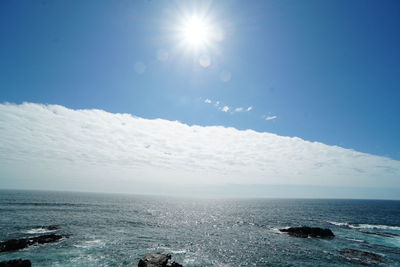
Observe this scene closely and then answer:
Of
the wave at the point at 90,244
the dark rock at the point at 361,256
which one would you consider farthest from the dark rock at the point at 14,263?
the dark rock at the point at 361,256

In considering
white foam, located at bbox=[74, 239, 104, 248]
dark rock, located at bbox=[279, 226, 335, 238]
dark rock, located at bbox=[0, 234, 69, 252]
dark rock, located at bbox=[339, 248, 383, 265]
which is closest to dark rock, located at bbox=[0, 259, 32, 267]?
dark rock, located at bbox=[0, 234, 69, 252]

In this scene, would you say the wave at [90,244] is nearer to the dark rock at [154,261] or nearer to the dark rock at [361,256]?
the dark rock at [154,261]

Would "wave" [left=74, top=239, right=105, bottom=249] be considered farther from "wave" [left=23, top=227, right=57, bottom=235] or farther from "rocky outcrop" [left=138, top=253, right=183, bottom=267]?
"rocky outcrop" [left=138, top=253, right=183, bottom=267]

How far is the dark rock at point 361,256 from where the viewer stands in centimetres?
3897

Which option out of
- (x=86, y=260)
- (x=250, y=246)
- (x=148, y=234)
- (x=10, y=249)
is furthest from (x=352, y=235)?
(x=10, y=249)

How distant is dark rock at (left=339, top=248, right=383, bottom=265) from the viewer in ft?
128

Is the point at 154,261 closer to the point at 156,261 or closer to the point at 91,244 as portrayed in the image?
the point at 156,261

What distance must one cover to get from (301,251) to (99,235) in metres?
44.9

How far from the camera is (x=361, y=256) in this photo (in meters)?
41.7

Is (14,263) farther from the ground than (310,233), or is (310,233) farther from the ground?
(14,263)

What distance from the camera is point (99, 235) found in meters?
53.4

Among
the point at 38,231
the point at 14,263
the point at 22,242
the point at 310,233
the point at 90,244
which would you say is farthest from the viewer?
the point at 310,233

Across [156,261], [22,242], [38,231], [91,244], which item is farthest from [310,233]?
[38,231]

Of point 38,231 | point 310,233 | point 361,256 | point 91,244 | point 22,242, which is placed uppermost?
point 22,242
